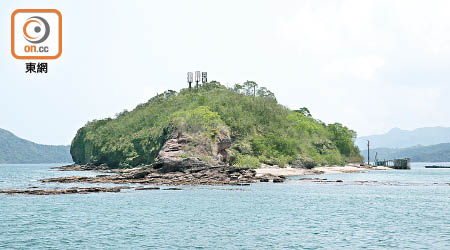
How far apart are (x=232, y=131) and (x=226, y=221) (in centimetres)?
9435

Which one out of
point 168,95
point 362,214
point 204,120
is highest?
point 168,95

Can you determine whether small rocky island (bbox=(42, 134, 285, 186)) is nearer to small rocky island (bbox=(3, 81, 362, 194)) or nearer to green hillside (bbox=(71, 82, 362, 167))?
small rocky island (bbox=(3, 81, 362, 194))

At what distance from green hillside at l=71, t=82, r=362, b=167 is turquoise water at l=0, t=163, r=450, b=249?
54.2 m

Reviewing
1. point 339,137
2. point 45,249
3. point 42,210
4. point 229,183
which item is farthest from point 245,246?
point 339,137

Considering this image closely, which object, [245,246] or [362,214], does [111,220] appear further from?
[362,214]

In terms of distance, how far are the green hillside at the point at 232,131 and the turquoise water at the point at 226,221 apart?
54.2m

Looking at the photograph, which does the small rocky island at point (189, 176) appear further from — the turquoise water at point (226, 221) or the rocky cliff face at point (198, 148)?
the turquoise water at point (226, 221)

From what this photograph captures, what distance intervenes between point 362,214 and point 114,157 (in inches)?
4879

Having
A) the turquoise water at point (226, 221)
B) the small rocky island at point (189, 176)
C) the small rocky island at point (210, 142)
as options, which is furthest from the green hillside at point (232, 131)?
the turquoise water at point (226, 221)

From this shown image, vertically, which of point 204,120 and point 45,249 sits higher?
point 204,120

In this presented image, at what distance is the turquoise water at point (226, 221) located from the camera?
1137 inches

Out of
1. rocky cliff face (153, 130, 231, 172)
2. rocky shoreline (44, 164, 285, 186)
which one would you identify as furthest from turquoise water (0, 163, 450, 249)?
rocky cliff face (153, 130, 231, 172)

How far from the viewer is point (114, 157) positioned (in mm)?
154125

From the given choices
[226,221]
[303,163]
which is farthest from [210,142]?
[226,221]
